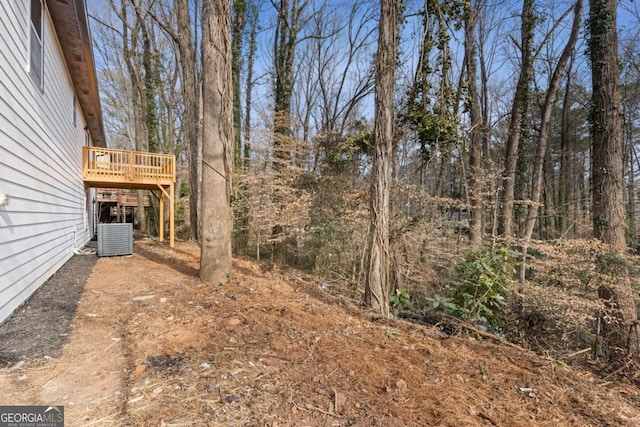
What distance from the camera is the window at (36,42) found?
14.6 feet

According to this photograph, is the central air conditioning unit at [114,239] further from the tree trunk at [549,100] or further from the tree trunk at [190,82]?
the tree trunk at [549,100]

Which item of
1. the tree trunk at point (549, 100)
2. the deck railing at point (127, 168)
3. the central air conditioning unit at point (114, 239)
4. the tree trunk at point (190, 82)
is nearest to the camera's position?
the central air conditioning unit at point (114, 239)

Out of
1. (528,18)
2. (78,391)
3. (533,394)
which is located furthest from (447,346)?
(528,18)

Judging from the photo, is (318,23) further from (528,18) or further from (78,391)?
(78,391)

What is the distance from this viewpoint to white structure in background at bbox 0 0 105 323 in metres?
3.33

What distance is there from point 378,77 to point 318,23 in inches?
465

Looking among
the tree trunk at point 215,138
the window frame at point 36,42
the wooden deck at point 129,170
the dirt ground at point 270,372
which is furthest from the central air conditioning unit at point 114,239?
the tree trunk at point 215,138

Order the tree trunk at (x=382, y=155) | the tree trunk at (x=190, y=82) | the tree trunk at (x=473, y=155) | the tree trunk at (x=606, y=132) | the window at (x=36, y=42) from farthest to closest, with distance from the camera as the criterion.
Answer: the tree trunk at (x=190, y=82), the tree trunk at (x=473, y=155), the tree trunk at (x=606, y=132), the window at (x=36, y=42), the tree trunk at (x=382, y=155)

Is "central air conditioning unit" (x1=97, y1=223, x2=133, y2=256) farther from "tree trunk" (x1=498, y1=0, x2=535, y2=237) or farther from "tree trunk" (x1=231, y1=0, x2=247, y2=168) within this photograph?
"tree trunk" (x1=498, y1=0, x2=535, y2=237)

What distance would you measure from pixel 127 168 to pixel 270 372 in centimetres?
903

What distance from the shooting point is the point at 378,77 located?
3.95 m

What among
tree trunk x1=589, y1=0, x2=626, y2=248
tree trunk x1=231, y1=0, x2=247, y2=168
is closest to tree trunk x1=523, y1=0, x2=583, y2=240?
tree trunk x1=589, y1=0, x2=626, y2=248

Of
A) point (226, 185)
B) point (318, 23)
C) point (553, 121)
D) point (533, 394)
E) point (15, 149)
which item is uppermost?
point (318, 23)

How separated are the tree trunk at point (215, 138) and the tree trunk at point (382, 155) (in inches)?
90.1
